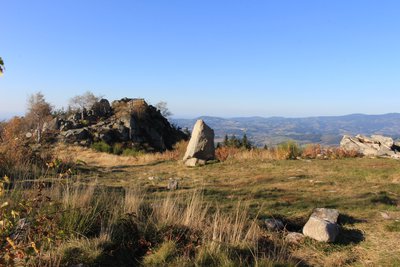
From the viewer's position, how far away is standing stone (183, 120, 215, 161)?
15.9 m

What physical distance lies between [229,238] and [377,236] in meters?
2.29

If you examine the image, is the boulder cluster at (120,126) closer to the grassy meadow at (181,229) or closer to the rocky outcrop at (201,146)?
the rocky outcrop at (201,146)

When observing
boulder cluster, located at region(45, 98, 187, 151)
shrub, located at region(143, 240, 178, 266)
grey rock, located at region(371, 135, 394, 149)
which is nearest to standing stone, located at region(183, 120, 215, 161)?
grey rock, located at region(371, 135, 394, 149)

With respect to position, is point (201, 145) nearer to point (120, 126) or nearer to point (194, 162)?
point (194, 162)

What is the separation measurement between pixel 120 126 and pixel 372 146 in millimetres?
17485

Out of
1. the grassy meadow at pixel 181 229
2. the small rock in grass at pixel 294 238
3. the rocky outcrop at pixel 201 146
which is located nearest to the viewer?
the grassy meadow at pixel 181 229

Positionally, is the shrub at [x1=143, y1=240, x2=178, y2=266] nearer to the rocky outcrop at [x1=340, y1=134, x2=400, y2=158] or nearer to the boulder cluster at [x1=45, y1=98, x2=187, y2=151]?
the rocky outcrop at [x1=340, y1=134, x2=400, y2=158]

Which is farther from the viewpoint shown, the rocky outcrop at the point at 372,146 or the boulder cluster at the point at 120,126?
the boulder cluster at the point at 120,126

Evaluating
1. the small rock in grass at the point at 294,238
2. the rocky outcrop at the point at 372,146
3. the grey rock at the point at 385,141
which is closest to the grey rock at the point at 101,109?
the rocky outcrop at the point at 372,146

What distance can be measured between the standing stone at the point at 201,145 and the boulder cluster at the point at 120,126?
1034 cm

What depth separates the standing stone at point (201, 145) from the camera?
15.9 metres

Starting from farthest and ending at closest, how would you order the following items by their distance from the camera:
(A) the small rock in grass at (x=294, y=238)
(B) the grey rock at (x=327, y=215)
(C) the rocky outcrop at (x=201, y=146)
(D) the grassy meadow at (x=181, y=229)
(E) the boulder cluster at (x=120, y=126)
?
(E) the boulder cluster at (x=120, y=126), (C) the rocky outcrop at (x=201, y=146), (B) the grey rock at (x=327, y=215), (A) the small rock in grass at (x=294, y=238), (D) the grassy meadow at (x=181, y=229)

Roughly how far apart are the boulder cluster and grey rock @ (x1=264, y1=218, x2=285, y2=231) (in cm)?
2098

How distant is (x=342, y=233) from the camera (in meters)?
5.38
